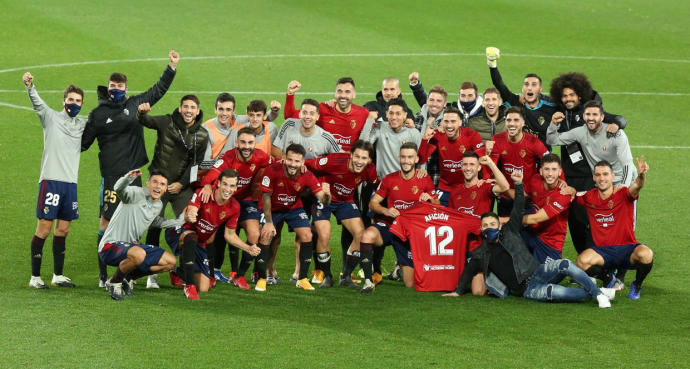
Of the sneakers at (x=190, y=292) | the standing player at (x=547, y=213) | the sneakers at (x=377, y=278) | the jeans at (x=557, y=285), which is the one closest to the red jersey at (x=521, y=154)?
the standing player at (x=547, y=213)

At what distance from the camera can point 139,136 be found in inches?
482

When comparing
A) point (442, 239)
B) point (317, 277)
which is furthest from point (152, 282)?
point (442, 239)

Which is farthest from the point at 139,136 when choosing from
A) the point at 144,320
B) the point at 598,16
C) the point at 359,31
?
the point at 598,16

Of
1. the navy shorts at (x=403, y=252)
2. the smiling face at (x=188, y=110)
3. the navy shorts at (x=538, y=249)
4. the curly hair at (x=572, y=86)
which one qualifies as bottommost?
the navy shorts at (x=403, y=252)

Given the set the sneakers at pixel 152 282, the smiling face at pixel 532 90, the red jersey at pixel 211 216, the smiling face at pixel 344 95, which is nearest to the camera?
the red jersey at pixel 211 216

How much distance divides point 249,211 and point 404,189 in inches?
71.3

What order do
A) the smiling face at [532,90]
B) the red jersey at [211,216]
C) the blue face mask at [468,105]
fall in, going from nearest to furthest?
1. the red jersey at [211,216]
2. the smiling face at [532,90]
3. the blue face mask at [468,105]

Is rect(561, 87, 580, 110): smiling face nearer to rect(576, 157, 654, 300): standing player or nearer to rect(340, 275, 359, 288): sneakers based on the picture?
rect(576, 157, 654, 300): standing player

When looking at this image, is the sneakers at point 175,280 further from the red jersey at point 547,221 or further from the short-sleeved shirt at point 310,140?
the red jersey at point 547,221

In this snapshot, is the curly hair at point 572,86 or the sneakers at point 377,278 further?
the curly hair at point 572,86

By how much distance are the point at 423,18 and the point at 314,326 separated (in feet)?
73.5

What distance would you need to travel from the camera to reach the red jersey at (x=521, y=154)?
39.9ft

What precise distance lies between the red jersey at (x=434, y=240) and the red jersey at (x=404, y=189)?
12cm

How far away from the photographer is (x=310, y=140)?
12.4m
